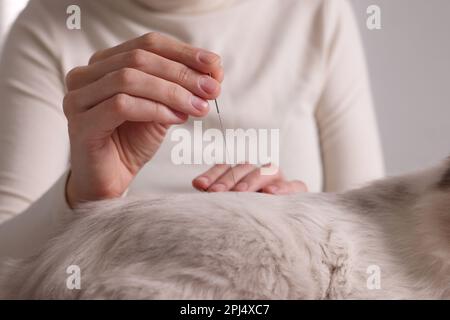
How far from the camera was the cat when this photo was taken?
0.32 metres

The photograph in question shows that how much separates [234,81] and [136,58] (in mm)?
281

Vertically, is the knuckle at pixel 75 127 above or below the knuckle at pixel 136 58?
below

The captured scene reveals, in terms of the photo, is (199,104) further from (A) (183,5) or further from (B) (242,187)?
(A) (183,5)

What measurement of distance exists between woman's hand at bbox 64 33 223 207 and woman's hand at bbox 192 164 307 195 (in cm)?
6

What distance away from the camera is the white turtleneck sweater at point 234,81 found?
25.0 inches

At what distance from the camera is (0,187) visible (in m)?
0.61

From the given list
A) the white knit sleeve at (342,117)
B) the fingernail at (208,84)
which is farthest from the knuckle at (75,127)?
the white knit sleeve at (342,117)

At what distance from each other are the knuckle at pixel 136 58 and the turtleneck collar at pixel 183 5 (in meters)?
0.29

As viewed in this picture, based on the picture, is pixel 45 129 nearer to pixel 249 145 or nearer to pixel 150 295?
pixel 249 145

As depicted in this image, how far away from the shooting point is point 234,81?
2.25ft

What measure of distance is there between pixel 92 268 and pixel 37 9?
46cm

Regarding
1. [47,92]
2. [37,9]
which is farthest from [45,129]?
[37,9]

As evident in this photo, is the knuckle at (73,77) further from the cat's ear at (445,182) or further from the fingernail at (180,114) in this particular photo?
the cat's ear at (445,182)

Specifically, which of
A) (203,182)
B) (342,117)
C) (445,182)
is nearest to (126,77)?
(203,182)
